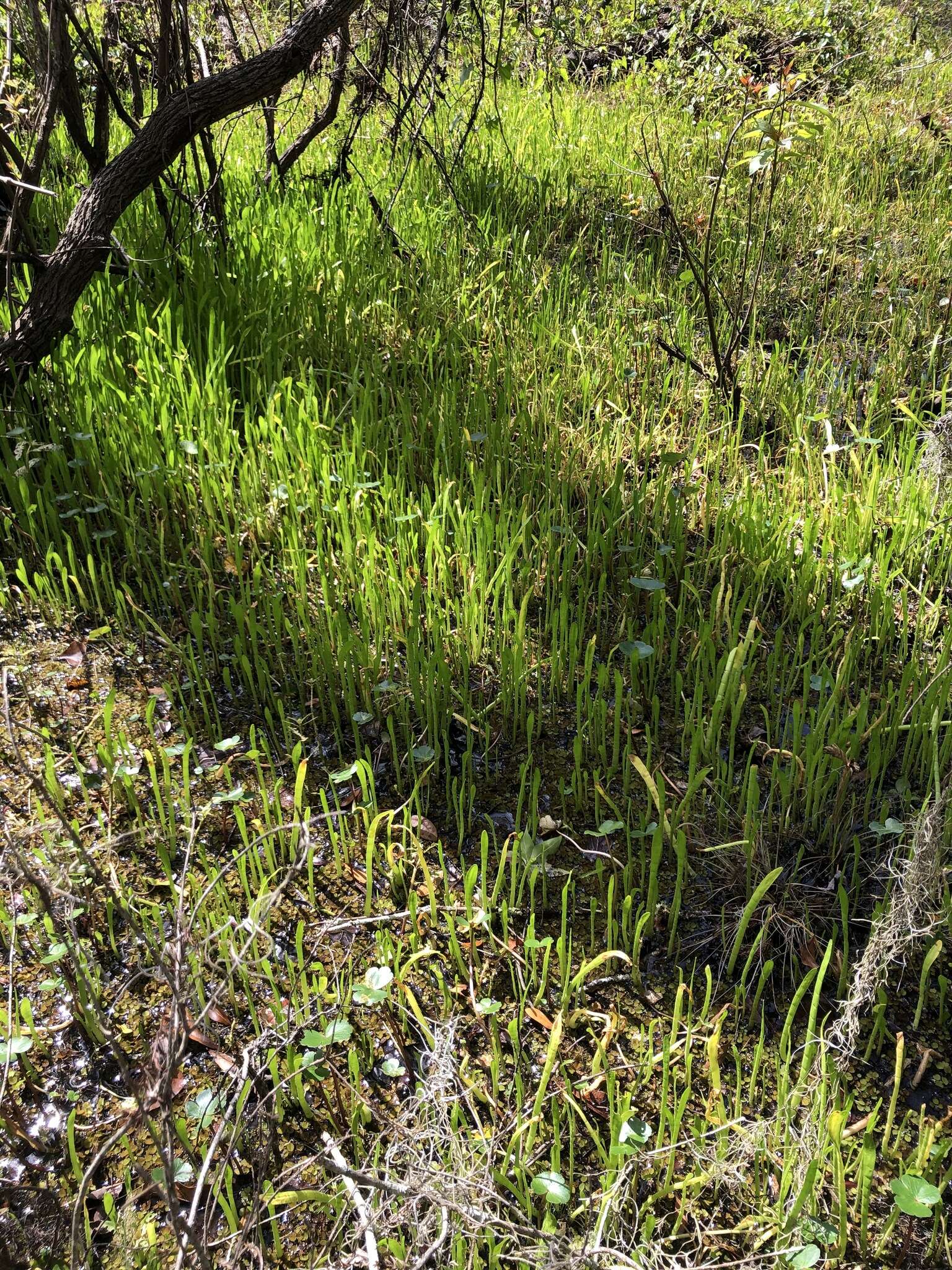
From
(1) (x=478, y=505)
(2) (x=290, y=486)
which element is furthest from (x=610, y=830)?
(2) (x=290, y=486)

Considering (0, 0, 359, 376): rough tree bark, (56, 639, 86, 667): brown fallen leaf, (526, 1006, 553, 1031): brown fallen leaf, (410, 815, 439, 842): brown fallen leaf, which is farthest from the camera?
(0, 0, 359, 376): rough tree bark

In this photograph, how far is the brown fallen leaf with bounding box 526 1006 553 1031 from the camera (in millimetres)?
1526

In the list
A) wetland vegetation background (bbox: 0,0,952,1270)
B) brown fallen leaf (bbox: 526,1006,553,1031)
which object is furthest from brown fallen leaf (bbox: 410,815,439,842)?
brown fallen leaf (bbox: 526,1006,553,1031)

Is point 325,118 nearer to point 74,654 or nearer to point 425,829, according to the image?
point 74,654

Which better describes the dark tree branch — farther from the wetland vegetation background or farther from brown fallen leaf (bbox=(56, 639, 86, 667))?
brown fallen leaf (bbox=(56, 639, 86, 667))

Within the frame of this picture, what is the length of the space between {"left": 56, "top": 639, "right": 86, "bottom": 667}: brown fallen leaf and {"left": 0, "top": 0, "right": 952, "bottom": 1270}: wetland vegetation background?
0.09ft

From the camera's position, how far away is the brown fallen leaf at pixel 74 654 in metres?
2.24

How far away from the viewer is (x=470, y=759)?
6.40 feet

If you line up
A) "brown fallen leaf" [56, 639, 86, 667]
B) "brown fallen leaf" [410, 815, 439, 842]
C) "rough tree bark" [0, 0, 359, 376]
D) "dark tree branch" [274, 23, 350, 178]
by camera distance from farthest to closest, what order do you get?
1. "dark tree branch" [274, 23, 350, 178]
2. "rough tree bark" [0, 0, 359, 376]
3. "brown fallen leaf" [56, 639, 86, 667]
4. "brown fallen leaf" [410, 815, 439, 842]

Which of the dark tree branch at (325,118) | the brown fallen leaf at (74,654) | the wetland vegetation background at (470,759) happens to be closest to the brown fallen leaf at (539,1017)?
the wetland vegetation background at (470,759)

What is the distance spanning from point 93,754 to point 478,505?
112 centimetres

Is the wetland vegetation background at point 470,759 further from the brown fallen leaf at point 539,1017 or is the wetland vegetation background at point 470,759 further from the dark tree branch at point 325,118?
the dark tree branch at point 325,118

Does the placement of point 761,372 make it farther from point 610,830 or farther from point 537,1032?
point 537,1032

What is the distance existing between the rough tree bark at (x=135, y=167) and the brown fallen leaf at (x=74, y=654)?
1027mm
